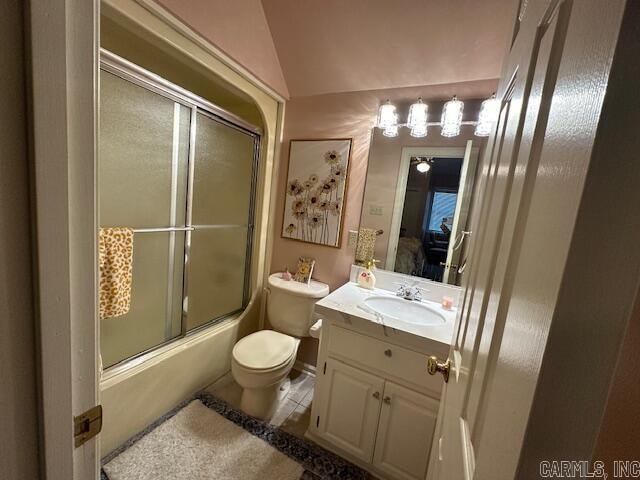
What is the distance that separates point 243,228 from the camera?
2.05 metres

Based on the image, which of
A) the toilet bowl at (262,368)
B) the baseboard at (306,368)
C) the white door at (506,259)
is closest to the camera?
the white door at (506,259)

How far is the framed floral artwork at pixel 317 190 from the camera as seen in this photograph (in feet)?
5.90

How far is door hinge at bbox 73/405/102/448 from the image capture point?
0.44m

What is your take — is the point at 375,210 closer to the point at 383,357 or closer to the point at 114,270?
the point at 383,357

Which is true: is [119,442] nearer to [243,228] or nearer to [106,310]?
[106,310]

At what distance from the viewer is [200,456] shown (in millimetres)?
1317

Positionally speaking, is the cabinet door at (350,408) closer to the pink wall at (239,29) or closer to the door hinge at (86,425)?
the door hinge at (86,425)

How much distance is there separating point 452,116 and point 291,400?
81.3 inches

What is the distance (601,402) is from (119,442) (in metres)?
1.90

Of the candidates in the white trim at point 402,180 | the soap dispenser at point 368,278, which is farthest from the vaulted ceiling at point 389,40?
the soap dispenser at point 368,278

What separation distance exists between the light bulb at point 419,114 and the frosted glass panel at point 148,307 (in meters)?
1.60

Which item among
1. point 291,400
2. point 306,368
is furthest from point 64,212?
point 306,368

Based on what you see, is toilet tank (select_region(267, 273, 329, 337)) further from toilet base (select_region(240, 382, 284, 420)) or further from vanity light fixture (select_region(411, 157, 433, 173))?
vanity light fixture (select_region(411, 157, 433, 173))

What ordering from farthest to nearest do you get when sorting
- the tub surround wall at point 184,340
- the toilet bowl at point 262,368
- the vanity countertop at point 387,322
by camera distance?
the toilet bowl at point 262,368 < the tub surround wall at point 184,340 < the vanity countertop at point 387,322
